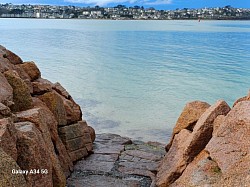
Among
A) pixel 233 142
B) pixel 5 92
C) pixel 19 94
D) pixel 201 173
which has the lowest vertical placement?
pixel 201 173

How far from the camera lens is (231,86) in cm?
2194

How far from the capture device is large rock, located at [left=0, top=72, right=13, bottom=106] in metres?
5.95

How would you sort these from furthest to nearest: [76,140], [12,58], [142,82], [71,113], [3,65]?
[142,82] → [12,58] → [71,113] → [76,140] → [3,65]

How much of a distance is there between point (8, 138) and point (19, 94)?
2.20 metres

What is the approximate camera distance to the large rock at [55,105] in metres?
7.34

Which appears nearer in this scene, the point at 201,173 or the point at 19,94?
the point at 201,173

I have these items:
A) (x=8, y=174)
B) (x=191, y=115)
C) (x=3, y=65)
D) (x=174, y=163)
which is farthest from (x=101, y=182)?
(x=8, y=174)

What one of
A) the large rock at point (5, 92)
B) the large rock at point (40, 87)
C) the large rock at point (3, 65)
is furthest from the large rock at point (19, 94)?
the large rock at point (40, 87)

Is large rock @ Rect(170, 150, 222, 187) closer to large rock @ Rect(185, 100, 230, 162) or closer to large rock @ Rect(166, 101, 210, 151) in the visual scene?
large rock @ Rect(185, 100, 230, 162)

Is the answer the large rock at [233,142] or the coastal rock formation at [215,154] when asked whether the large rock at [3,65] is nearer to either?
the coastal rock formation at [215,154]

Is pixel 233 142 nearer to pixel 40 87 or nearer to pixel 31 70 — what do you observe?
pixel 40 87

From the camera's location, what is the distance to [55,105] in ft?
24.1

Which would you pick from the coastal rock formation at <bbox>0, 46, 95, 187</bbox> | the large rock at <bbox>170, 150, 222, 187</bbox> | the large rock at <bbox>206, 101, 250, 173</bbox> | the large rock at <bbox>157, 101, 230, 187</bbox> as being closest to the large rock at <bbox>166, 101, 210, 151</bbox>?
the large rock at <bbox>157, 101, 230, 187</bbox>

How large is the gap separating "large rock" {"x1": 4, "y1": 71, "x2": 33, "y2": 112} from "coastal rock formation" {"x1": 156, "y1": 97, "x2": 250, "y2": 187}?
2.50m
